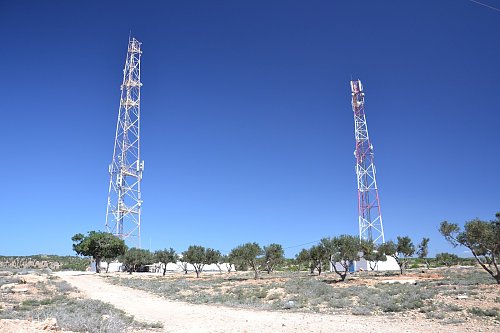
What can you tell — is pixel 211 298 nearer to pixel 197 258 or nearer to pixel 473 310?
pixel 473 310

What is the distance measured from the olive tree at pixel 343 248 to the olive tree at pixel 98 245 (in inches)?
1655

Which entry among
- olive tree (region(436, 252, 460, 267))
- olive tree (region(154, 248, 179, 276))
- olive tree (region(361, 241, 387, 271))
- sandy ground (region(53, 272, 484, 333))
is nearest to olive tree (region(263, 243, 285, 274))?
olive tree (region(361, 241, 387, 271))

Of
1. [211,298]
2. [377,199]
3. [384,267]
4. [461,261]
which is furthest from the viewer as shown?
[461,261]

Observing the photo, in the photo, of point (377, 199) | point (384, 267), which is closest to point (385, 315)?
point (377, 199)

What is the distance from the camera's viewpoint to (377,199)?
64062mm

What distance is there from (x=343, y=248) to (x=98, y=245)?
46.3 metres

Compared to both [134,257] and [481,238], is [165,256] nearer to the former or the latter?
[134,257]

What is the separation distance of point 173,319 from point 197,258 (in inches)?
1951

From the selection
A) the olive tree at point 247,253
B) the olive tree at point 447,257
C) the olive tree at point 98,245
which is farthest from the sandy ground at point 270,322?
the olive tree at point 447,257

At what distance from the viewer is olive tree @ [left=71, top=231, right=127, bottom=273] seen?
237 feet

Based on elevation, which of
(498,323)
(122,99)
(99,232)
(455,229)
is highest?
(122,99)

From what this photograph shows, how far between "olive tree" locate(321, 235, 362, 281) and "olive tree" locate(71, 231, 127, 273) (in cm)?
4203

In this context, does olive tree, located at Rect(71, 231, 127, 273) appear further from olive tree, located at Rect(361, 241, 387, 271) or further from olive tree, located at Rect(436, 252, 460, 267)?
olive tree, located at Rect(436, 252, 460, 267)

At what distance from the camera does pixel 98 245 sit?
7244 centimetres
